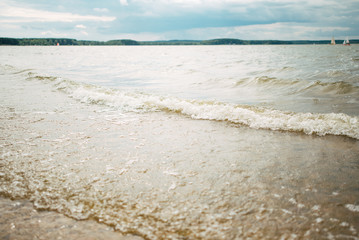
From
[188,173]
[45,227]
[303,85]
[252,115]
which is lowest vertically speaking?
[45,227]

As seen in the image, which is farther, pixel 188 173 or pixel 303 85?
pixel 303 85

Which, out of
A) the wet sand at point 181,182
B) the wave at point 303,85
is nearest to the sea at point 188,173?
the wet sand at point 181,182

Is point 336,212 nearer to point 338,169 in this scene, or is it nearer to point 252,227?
point 252,227

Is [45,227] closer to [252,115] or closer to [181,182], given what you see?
[181,182]

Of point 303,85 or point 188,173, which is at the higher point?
point 303,85

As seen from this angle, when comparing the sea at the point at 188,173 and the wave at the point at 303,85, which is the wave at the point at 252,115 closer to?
the sea at the point at 188,173

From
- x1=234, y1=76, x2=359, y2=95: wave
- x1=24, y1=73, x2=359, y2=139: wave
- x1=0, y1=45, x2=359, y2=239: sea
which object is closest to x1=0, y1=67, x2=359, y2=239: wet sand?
x1=0, y1=45, x2=359, y2=239: sea

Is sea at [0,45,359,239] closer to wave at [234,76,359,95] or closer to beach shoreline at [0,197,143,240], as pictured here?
beach shoreline at [0,197,143,240]

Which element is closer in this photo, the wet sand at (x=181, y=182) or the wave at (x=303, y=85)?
the wet sand at (x=181, y=182)

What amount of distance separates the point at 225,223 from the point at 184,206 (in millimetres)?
469

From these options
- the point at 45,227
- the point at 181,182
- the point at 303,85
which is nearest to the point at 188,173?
the point at 181,182

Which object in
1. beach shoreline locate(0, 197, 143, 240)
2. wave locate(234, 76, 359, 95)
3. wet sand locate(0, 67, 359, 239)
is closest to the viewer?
beach shoreline locate(0, 197, 143, 240)

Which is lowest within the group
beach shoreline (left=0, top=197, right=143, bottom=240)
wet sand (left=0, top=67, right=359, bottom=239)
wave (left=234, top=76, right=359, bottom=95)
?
beach shoreline (left=0, top=197, right=143, bottom=240)

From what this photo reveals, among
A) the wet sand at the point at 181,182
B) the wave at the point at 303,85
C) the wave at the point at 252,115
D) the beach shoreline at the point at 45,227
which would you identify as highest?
the wave at the point at 303,85
